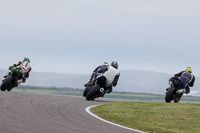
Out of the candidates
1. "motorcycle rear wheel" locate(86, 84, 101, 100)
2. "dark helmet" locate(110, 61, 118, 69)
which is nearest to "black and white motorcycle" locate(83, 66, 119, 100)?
"motorcycle rear wheel" locate(86, 84, 101, 100)

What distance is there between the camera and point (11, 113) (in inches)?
495

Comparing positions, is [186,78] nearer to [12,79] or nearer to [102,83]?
[102,83]

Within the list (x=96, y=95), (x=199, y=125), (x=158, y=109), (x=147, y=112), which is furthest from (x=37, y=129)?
(x=96, y=95)

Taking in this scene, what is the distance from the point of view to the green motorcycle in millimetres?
25672

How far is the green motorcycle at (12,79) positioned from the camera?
25.7m

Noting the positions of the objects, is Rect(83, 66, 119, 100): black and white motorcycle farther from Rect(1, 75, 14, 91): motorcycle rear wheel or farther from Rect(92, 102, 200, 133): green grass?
Rect(1, 75, 14, 91): motorcycle rear wheel

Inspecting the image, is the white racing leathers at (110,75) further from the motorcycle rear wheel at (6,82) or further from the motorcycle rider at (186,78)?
the motorcycle rear wheel at (6,82)

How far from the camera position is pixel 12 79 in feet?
86.1

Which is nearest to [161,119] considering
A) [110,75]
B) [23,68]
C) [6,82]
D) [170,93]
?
[110,75]

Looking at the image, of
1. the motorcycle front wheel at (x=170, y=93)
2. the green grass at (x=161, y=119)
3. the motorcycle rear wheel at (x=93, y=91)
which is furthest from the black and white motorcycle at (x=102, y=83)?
the green grass at (x=161, y=119)

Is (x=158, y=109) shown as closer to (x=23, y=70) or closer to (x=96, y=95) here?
(x=96, y=95)

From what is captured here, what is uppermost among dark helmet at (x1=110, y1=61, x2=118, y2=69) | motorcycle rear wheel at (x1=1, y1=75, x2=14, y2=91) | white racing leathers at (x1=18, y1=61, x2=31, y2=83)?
dark helmet at (x1=110, y1=61, x2=118, y2=69)

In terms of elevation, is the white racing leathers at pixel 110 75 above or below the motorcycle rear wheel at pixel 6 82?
above

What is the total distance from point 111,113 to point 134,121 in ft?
7.01
